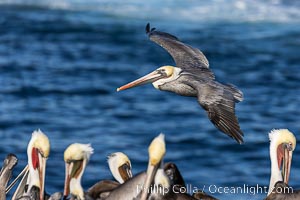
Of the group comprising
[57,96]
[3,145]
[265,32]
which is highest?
[265,32]

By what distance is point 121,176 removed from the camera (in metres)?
11.6

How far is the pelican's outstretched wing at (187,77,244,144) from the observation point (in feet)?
34.2

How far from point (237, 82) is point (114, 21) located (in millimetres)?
6251

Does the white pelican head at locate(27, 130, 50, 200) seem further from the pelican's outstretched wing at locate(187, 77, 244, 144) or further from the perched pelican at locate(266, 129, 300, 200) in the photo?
the perched pelican at locate(266, 129, 300, 200)

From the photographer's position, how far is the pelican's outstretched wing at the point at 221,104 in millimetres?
10438

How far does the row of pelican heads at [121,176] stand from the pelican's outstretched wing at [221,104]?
648 millimetres

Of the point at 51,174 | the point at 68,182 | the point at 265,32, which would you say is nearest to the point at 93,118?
the point at 51,174

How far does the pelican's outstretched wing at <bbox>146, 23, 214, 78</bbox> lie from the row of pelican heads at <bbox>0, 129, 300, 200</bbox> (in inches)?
63.8

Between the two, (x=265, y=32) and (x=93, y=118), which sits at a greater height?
(x=265, y=32)

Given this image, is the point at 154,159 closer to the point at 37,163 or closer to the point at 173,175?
the point at 37,163

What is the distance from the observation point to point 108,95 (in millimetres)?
27203

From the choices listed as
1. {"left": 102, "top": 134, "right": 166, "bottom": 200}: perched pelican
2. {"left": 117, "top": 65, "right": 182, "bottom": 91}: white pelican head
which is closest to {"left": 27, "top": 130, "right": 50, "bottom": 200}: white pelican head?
{"left": 102, "top": 134, "right": 166, "bottom": 200}: perched pelican

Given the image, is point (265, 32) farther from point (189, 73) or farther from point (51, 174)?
point (189, 73)

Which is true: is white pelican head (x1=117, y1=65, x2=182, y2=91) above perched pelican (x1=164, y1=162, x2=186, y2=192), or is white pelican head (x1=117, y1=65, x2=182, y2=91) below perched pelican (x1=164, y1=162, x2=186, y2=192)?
above
